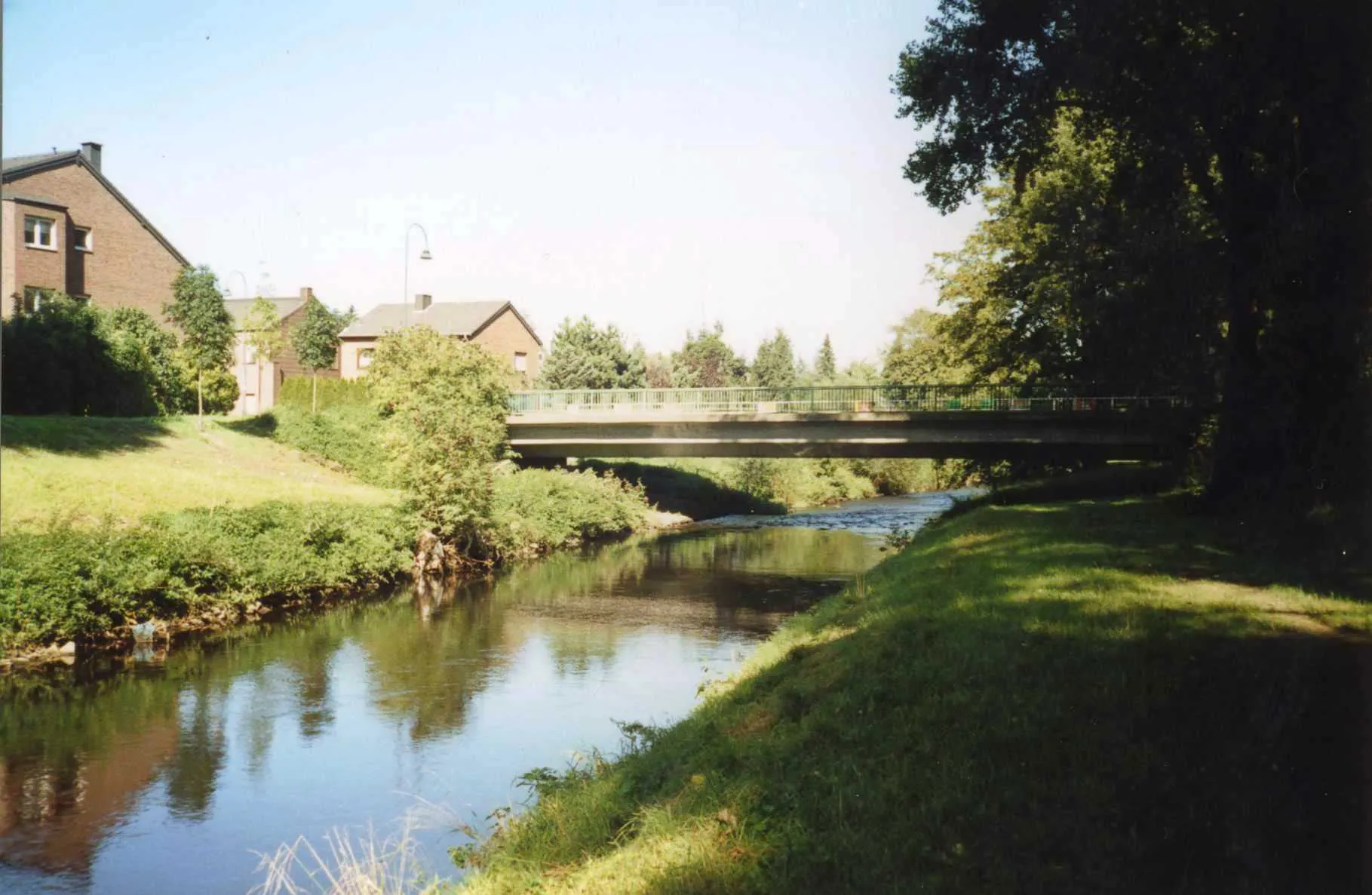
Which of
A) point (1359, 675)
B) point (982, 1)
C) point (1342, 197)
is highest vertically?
point (982, 1)

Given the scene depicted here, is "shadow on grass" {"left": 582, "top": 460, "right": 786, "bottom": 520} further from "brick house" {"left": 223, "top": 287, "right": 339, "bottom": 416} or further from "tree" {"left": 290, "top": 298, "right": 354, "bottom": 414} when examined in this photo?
"brick house" {"left": 223, "top": 287, "right": 339, "bottom": 416}

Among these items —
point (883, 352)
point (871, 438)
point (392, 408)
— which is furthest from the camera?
point (883, 352)

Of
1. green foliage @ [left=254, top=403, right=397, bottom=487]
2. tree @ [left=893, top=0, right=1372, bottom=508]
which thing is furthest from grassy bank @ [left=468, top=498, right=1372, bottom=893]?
green foliage @ [left=254, top=403, right=397, bottom=487]

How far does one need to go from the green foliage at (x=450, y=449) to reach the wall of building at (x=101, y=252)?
53.9 ft

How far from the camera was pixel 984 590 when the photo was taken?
13.1 metres

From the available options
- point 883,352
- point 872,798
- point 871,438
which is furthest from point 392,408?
point 883,352

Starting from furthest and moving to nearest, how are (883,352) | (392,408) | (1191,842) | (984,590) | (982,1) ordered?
(883,352) → (392,408) → (982,1) → (984,590) → (1191,842)

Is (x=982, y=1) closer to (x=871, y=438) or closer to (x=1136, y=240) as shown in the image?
(x=1136, y=240)

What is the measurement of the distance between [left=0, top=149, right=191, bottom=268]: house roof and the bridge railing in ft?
54.5

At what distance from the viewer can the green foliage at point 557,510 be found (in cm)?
3438

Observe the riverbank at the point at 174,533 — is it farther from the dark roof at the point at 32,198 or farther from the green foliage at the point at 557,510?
the dark roof at the point at 32,198

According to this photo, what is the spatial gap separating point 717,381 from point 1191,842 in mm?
104525

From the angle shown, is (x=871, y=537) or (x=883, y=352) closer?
(x=871, y=537)

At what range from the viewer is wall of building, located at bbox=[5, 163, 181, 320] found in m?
43.6
